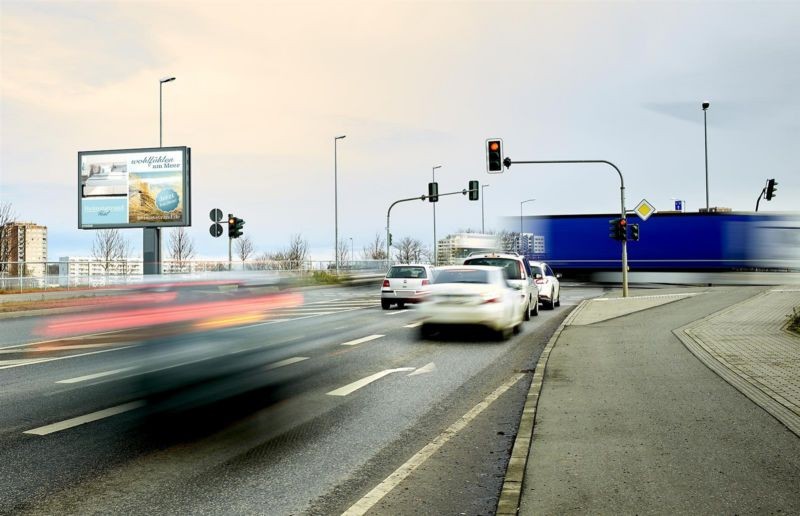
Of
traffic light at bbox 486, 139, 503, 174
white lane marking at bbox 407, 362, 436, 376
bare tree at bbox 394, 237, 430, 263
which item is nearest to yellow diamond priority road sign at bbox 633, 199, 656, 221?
traffic light at bbox 486, 139, 503, 174

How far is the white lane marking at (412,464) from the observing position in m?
4.36

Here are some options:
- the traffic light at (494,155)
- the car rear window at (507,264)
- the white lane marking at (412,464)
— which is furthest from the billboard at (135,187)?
the white lane marking at (412,464)

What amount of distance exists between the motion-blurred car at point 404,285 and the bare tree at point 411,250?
265 feet

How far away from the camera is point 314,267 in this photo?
49.7 metres

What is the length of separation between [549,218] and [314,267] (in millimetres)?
18059

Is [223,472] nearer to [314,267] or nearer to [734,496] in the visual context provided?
[734,496]

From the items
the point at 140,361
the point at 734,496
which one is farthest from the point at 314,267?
the point at 734,496

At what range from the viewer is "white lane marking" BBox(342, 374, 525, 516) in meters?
4.36

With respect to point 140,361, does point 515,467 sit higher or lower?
lower

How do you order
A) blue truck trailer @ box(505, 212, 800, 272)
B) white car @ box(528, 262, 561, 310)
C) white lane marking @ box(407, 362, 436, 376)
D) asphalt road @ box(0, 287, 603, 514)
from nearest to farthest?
asphalt road @ box(0, 287, 603, 514) < white lane marking @ box(407, 362, 436, 376) < white car @ box(528, 262, 561, 310) < blue truck trailer @ box(505, 212, 800, 272)

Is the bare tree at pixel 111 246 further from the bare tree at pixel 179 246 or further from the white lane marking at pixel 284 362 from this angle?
the white lane marking at pixel 284 362

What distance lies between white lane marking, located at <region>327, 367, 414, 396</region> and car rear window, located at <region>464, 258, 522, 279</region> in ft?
26.3

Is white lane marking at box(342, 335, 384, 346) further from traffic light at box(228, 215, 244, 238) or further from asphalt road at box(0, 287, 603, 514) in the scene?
traffic light at box(228, 215, 244, 238)

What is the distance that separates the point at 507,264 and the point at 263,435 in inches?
498
